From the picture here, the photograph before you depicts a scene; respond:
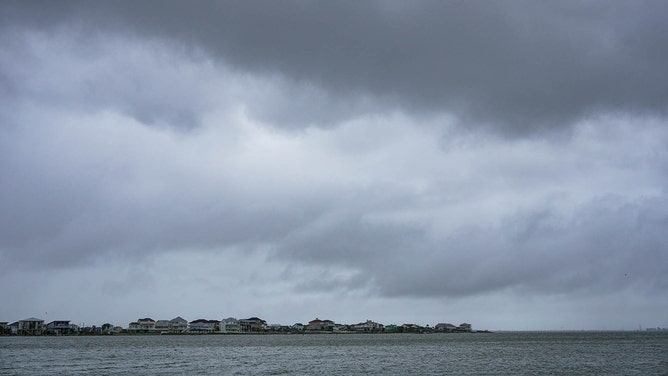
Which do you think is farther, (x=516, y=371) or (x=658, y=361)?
(x=658, y=361)

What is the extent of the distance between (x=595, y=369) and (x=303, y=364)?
3955 centimetres

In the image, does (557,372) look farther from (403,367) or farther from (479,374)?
(403,367)

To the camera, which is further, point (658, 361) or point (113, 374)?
point (658, 361)

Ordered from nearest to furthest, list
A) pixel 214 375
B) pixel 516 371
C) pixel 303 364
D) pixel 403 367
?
pixel 214 375 → pixel 516 371 → pixel 403 367 → pixel 303 364

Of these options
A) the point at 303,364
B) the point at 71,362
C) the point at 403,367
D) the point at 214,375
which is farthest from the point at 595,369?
the point at 71,362

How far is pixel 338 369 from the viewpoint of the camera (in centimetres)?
7575

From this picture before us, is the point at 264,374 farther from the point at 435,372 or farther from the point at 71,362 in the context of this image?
the point at 71,362

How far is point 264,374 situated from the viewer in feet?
226

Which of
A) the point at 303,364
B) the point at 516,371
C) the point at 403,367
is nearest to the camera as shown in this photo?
the point at 516,371

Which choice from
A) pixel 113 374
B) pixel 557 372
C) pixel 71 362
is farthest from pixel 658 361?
pixel 71 362

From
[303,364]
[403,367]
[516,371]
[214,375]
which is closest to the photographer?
[214,375]

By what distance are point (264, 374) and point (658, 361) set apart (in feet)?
199

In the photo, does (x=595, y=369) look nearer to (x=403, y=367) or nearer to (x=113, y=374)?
(x=403, y=367)

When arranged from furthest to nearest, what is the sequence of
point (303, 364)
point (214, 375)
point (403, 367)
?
point (303, 364)
point (403, 367)
point (214, 375)
